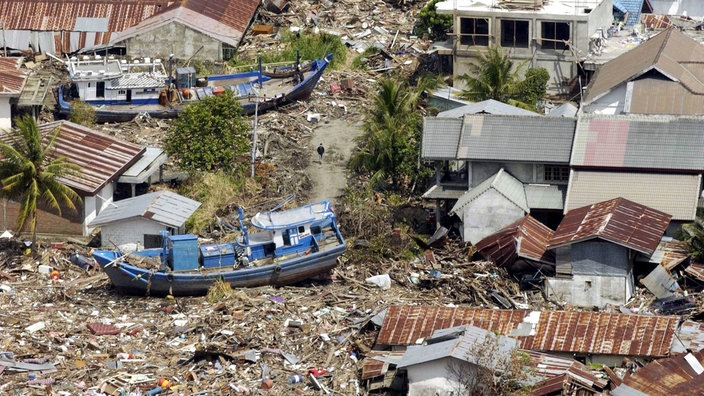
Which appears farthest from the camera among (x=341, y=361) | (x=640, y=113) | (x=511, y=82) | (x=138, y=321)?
(x=511, y=82)

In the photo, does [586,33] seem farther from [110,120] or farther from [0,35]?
[0,35]

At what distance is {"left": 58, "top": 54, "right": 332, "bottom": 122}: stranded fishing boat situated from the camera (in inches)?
2384

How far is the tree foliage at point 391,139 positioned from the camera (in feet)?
181

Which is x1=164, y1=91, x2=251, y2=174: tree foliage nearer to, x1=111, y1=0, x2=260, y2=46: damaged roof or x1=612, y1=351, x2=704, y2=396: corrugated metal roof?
x1=111, y1=0, x2=260, y2=46: damaged roof

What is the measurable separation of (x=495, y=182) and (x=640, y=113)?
23.3 ft

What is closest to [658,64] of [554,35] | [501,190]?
[554,35]

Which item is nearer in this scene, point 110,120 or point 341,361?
point 341,361

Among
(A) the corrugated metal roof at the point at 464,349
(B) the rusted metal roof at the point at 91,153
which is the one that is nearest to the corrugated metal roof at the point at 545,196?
(A) the corrugated metal roof at the point at 464,349

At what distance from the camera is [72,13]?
220 ft

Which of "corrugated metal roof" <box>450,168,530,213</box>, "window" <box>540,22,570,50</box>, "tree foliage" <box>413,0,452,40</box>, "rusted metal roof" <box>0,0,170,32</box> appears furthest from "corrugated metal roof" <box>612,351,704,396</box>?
"rusted metal roof" <box>0,0,170,32</box>

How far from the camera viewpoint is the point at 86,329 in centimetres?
4556

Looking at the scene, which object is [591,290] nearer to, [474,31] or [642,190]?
[642,190]

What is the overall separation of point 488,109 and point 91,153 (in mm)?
12738

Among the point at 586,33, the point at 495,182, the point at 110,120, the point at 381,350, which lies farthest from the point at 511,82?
the point at 381,350
